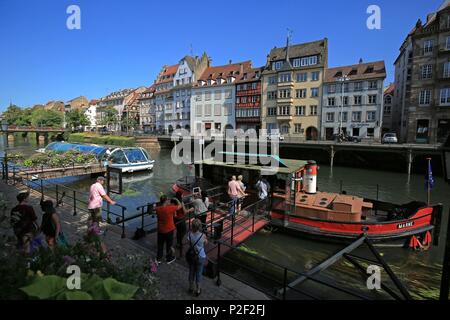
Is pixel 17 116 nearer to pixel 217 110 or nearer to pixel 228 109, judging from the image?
pixel 217 110

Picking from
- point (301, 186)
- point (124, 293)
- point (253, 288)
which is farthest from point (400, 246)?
point (124, 293)

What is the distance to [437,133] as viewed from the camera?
131ft

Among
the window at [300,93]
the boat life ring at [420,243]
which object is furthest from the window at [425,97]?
the boat life ring at [420,243]

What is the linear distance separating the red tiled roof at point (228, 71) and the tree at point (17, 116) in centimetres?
8110

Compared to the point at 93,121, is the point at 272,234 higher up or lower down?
lower down

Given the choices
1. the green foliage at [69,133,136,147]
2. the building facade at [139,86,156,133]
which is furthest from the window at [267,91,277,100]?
the building facade at [139,86,156,133]

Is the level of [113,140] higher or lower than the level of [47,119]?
lower

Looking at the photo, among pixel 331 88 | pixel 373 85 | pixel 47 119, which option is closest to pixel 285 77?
pixel 331 88

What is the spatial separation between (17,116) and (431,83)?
442 ft

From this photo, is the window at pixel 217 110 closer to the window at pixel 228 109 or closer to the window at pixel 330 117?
the window at pixel 228 109

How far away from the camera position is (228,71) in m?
66.9
